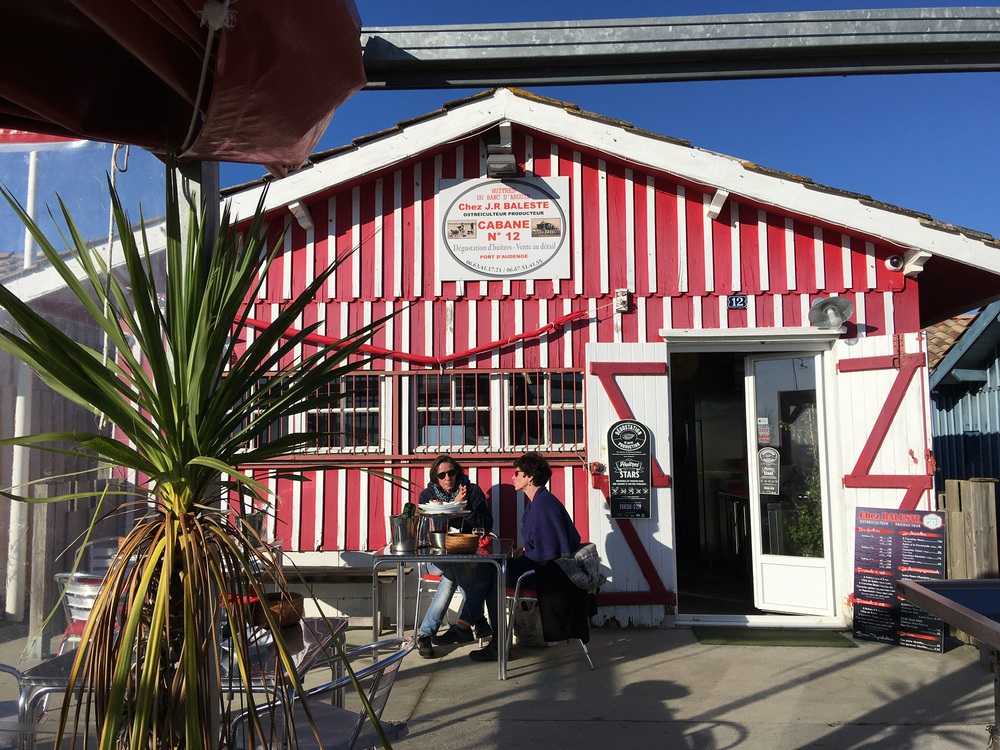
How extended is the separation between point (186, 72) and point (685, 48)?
4.14ft

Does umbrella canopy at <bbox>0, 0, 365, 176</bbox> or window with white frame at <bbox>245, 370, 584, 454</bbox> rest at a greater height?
umbrella canopy at <bbox>0, 0, 365, 176</bbox>

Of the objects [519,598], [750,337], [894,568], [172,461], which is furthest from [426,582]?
[172,461]

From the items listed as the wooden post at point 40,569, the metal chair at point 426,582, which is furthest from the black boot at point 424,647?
the wooden post at point 40,569

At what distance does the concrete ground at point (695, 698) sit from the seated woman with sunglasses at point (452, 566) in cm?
14

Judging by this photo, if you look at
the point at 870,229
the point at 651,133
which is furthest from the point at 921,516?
the point at 651,133

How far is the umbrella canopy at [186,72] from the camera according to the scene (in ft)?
5.67

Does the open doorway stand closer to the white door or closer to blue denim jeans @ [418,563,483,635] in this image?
the white door

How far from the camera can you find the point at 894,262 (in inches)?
254

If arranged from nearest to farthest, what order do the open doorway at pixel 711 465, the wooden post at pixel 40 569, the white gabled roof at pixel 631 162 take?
1. the wooden post at pixel 40 569
2. the white gabled roof at pixel 631 162
3. the open doorway at pixel 711 465

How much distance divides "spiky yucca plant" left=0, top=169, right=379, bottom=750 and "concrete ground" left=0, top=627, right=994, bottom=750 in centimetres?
165

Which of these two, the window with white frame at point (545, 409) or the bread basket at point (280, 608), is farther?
the window with white frame at point (545, 409)

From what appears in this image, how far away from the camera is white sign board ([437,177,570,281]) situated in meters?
6.76

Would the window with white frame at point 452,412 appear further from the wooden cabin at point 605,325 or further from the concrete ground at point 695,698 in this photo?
the concrete ground at point 695,698

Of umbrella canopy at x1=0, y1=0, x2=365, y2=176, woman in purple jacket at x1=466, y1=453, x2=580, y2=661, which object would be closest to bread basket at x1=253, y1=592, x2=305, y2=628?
umbrella canopy at x1=0, y1=0, x2=365, y2=176
